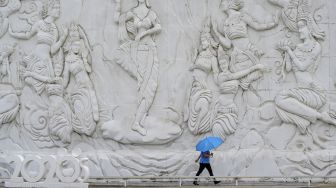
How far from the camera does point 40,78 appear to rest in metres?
13.4

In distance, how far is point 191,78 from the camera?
13195mm

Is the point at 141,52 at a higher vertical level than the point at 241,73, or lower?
higher

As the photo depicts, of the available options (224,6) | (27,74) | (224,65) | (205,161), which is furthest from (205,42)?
(27,74)

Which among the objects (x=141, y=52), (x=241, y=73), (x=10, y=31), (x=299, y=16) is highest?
(x=299, y=16)

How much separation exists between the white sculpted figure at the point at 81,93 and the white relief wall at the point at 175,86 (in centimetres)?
2

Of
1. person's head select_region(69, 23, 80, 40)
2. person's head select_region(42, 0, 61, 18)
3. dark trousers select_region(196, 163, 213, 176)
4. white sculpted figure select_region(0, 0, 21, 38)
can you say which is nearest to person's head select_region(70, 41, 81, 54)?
person's head select_region(69, 23, 80, 40)

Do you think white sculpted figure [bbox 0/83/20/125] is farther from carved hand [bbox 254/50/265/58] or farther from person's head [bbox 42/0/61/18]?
carved hand [bbox 254/50/265/58]

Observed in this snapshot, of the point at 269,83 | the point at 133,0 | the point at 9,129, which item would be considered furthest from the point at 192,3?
the point at 9,129

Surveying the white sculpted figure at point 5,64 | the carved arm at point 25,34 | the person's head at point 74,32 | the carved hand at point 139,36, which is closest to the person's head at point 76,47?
the person's head at point 74,32

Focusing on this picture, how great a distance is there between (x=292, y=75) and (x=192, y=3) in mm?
2205

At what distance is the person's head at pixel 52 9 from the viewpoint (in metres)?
13.6

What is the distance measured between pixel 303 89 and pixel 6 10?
5.62 meters

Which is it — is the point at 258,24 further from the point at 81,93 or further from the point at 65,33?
the point at 65,33

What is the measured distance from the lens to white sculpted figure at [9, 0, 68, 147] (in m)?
13.4
